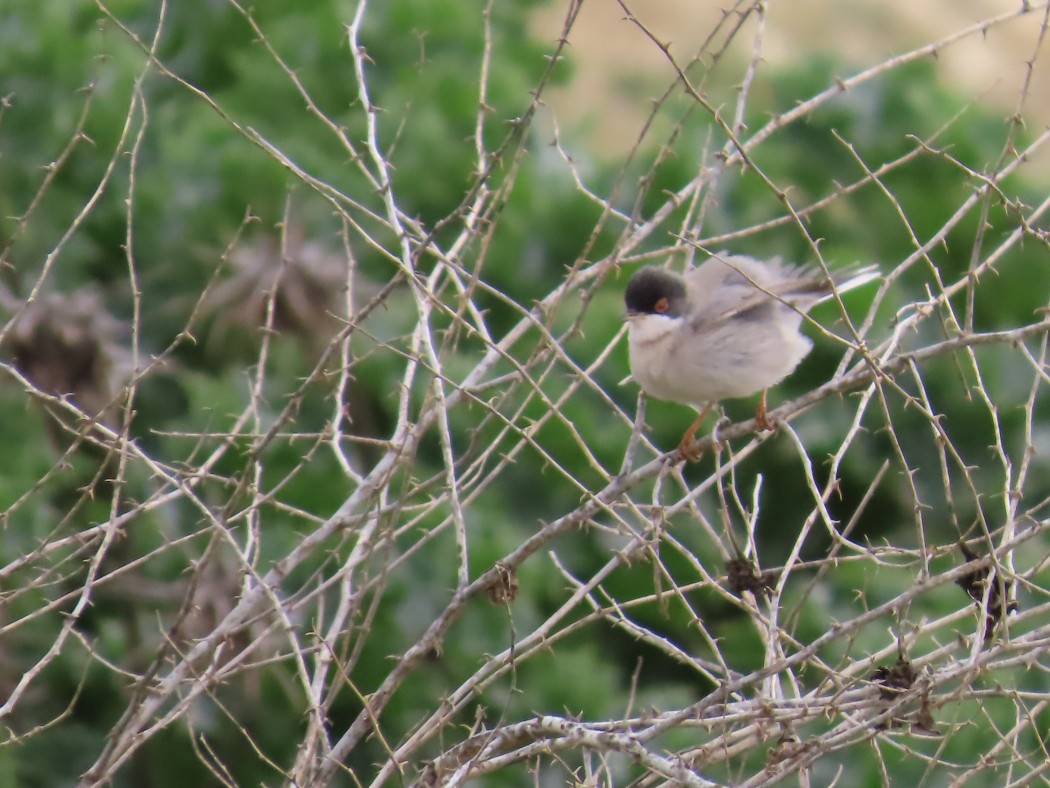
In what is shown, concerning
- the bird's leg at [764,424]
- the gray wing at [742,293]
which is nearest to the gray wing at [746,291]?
the gray wing at [742,293]

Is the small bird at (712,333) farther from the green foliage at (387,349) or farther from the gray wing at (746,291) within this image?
the green foliage at (387,349)

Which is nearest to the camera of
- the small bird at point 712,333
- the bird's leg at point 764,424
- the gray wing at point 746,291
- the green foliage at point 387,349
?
the bird's leg at point 764,424

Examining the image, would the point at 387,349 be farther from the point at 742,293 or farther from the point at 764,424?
the point at 764,424

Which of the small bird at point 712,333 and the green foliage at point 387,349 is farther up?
the small bird at point 712,333

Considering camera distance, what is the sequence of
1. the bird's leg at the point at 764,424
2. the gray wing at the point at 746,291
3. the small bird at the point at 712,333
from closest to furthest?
the bird's leg at the point at 764,424 < the small bird at the point at 712,333 < the gray wing at the point at 746,291

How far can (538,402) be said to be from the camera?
621 centimetres

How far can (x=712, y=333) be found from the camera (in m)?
4.11

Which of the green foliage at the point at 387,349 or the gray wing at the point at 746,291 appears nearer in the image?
the gray wing at the point at 746,291

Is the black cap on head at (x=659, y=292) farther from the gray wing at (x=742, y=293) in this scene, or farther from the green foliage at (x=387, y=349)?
the green foliage at (x=387, y=349)

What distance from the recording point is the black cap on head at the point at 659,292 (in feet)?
13.9

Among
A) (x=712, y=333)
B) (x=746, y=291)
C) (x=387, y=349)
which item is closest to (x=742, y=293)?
(x=746, y=291)

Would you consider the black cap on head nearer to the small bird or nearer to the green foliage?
the small bird

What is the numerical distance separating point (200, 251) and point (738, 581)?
10.9ft

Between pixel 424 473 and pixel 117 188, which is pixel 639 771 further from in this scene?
pixel 117 188
